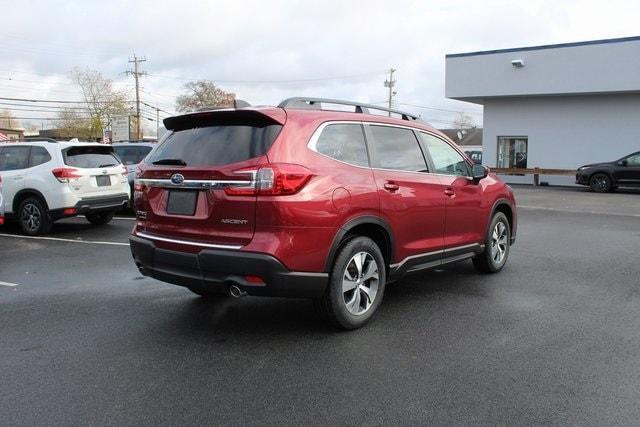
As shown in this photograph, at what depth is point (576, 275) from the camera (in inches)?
269

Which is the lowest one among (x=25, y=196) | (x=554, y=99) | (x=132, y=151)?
(x=25, y=196)

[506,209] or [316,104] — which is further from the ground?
[316,104]

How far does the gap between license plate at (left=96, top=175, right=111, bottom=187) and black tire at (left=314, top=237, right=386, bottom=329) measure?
723 centimetres

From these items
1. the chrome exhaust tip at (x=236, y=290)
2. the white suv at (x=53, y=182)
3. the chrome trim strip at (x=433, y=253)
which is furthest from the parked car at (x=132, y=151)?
the chrome exhaust tip at (x=236, y=290)

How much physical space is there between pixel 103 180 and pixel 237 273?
24.1ft

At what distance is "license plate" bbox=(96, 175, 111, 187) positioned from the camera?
10.5 m

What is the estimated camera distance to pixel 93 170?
10430mm

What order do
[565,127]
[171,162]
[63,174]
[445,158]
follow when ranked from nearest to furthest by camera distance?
[171,162], [445,158], [63,174], [565,127]

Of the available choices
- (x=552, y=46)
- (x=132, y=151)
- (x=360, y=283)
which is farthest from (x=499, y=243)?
(x=552, y=46)

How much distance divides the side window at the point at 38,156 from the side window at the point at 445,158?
7418 millimetres

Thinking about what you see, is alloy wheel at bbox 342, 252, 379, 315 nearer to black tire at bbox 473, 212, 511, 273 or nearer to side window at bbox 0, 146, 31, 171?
black tire at bbox 473, 212, 511, 273

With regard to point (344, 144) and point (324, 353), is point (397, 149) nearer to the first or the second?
point (344, 144)

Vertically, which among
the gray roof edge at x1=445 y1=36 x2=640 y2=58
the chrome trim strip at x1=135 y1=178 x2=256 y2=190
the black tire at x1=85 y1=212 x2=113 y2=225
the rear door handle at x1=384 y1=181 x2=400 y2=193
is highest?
the gray roof edge at x1=445 y1=36 x2=640 y2=58

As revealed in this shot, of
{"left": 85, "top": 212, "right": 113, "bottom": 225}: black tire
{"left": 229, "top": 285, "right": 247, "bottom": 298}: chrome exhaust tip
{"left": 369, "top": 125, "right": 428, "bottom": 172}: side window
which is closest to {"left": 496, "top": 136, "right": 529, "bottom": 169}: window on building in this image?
{"left": 85, "top": 212, "right": 113, "bottom": 225}: black tire
